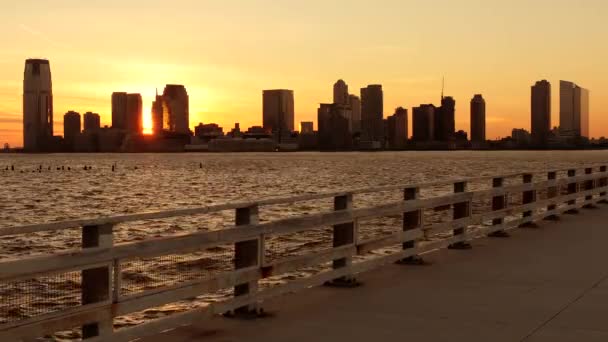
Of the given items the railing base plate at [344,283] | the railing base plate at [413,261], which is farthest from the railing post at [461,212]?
the railing base plate at [344,283]

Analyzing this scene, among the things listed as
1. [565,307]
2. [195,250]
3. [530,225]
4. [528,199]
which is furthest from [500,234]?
[195,250]

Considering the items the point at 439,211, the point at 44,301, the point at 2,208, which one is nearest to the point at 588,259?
the point at 44,301

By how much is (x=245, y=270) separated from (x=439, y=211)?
35854 mm

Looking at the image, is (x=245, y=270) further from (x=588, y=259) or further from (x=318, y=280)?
(x=588, y=259)

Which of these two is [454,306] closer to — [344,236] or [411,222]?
[344,236]

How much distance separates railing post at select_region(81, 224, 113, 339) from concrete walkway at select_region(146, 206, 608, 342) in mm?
1033

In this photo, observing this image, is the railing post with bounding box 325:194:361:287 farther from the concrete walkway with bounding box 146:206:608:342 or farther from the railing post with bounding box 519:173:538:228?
the railing post with bounding box 519:173:538:228

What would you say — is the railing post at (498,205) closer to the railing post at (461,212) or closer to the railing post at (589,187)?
the railing post at (461,212)

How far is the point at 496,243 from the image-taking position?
47.6 ft

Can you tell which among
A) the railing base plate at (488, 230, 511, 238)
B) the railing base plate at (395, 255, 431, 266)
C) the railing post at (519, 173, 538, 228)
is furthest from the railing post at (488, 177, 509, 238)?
the railing base plate at (395, 255, 431, 266)

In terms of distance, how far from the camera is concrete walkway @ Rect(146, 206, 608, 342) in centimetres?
728

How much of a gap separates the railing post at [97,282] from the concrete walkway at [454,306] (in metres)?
1.03

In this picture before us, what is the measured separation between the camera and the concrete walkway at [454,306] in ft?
23.9

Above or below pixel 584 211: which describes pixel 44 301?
below
